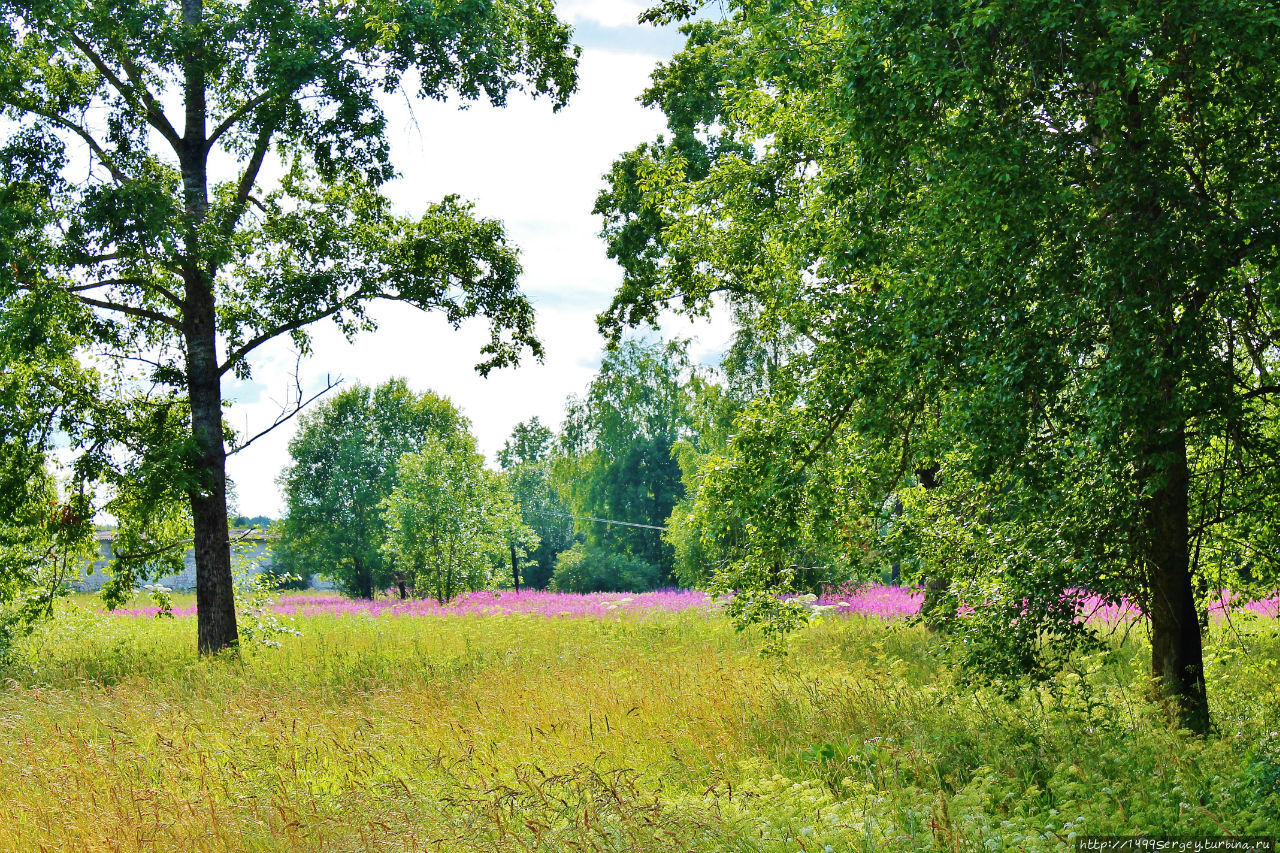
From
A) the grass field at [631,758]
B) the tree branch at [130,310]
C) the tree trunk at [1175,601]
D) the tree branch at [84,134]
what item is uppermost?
the tree branch at [84,134]

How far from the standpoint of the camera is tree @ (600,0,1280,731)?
495 cm

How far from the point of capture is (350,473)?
46.7m

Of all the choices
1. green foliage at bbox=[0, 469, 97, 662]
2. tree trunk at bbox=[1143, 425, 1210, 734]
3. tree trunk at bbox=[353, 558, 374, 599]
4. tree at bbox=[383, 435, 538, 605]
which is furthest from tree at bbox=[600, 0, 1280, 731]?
tree trunk at bbox=[353, 558, 374, 599]

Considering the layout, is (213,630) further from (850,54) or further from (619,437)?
(619,437)

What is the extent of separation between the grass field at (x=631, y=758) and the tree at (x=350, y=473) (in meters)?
34.4

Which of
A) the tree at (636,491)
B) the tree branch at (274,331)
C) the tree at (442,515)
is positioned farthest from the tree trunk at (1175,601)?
the tree at (636,491)

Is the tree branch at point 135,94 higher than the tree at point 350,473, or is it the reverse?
the tree branch at point 135,94

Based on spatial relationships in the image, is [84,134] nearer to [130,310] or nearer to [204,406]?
[130,310]

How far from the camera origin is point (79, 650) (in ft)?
47.2

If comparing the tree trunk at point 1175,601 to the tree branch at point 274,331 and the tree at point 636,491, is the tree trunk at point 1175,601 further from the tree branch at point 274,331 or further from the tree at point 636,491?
the tree at point 636,491

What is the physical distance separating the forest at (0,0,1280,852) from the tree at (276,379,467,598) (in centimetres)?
3064

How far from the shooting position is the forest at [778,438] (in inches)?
201

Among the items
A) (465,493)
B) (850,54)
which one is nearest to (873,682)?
(850,54)

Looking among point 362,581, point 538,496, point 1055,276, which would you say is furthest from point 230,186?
point 538,496
